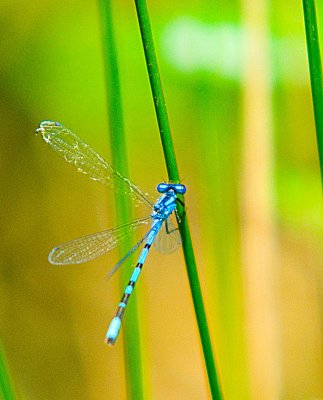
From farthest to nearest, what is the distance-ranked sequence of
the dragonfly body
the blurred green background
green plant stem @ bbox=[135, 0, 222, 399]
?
the blurred green background
the dragonfly body
green plant stem @ bbox=[135, 0, 222, 399]

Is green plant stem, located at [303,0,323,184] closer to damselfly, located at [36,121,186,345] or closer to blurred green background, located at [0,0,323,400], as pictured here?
damselfly, located at [36,121,186,345]

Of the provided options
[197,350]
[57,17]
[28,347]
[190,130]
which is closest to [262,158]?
[190,130]

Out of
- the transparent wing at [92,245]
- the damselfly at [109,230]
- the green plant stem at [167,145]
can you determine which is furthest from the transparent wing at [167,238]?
the green plant stem at [167,145]

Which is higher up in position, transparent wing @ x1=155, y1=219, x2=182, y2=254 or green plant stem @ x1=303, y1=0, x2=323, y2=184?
green plant stem @ x1=303, y1=0, x2=323, y2=184

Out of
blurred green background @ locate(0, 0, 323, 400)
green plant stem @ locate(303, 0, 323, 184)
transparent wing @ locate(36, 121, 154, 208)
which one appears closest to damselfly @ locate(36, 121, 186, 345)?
transparent wing @ locate(36, 121, 154, 208)

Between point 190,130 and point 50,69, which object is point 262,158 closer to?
point 190,130

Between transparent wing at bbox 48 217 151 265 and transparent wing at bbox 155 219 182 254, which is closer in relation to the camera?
transparent wing at bbox 155 219 182 254

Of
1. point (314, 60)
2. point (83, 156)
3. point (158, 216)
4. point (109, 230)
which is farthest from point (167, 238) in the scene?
point (314, 60)
